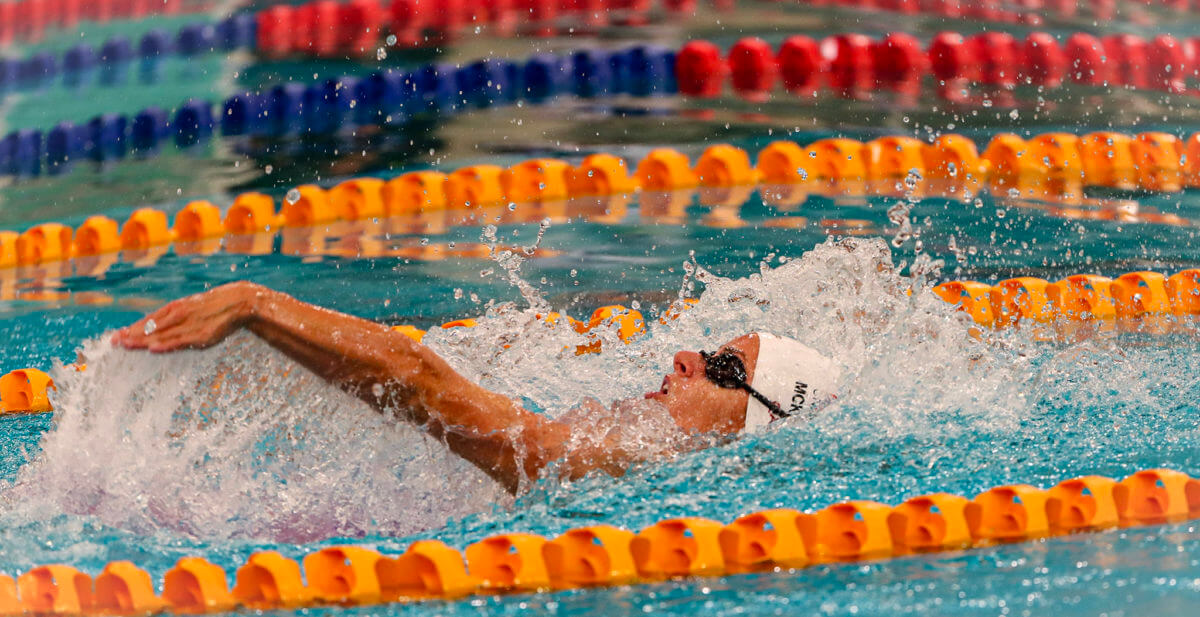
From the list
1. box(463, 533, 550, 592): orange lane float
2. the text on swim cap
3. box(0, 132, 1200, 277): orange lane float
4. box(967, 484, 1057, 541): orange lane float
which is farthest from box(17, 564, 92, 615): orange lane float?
box(0, 132, 1200, 277): orange lane float

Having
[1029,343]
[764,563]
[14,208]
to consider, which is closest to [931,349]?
[1029,343]

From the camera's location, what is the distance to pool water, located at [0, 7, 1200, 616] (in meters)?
2.64

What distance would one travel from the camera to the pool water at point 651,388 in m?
2.64

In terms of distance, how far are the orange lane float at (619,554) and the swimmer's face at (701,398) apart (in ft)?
1.07

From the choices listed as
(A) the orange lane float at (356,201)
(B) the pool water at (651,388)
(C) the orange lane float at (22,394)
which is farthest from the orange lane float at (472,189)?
(C) the orange lane float at (22,394)

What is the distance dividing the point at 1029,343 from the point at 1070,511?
1.32m

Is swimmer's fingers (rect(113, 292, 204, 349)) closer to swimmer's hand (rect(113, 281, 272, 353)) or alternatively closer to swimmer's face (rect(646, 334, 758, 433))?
swimmer's hand (rect(113, 281, 272, 353))

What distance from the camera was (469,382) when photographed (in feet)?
9.55

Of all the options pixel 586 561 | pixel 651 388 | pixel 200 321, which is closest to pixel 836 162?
pixel 651 388

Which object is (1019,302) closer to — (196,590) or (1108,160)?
(1108,160)

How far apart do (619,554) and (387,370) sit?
613 millimetres

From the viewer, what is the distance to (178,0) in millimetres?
8891

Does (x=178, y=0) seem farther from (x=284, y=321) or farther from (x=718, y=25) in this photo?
(x=284, y=321)

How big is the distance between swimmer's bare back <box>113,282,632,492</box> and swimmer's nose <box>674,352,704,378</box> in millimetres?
243
